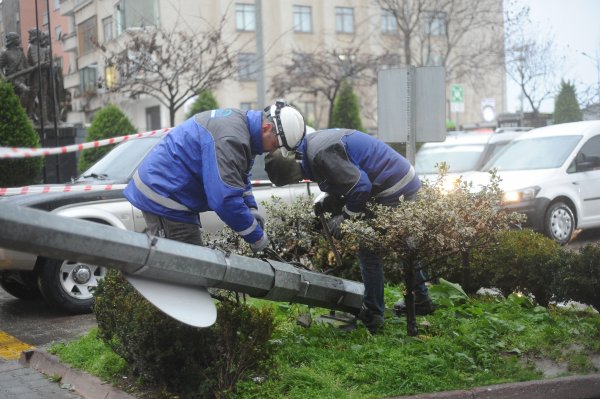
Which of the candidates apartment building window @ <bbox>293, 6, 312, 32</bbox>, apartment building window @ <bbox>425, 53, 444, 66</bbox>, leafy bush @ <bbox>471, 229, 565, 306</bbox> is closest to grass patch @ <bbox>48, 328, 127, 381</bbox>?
leafy bush @ <bbox>471, 229, 565, 306</bbox>

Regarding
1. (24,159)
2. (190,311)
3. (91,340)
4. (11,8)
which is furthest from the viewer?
(24,159)

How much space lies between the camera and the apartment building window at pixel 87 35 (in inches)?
880

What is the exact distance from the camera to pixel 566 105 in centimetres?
3052

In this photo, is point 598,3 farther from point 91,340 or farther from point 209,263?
point 91,340

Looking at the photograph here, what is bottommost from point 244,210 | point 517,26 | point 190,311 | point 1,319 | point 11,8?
point 1,319

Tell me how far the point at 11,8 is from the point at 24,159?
17.5 ft

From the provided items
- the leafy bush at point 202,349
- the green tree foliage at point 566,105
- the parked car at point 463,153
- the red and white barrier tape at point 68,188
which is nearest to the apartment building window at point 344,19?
the green tree foliage at point 566,105

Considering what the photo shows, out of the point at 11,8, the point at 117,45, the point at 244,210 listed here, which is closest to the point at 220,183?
the point at 244,210

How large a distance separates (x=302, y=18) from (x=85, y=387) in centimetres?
4128

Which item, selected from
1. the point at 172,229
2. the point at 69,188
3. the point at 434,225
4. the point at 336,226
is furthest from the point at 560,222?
the point at 172,229

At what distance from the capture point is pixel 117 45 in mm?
24312

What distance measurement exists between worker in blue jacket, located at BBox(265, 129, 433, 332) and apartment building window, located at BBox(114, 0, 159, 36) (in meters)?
18.0

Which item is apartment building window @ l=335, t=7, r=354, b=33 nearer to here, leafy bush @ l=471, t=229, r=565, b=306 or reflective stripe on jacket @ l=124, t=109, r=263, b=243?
leafy bush @ l=471, t=229, r=565, b=306

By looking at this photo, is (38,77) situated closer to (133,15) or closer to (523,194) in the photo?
(133,15)
